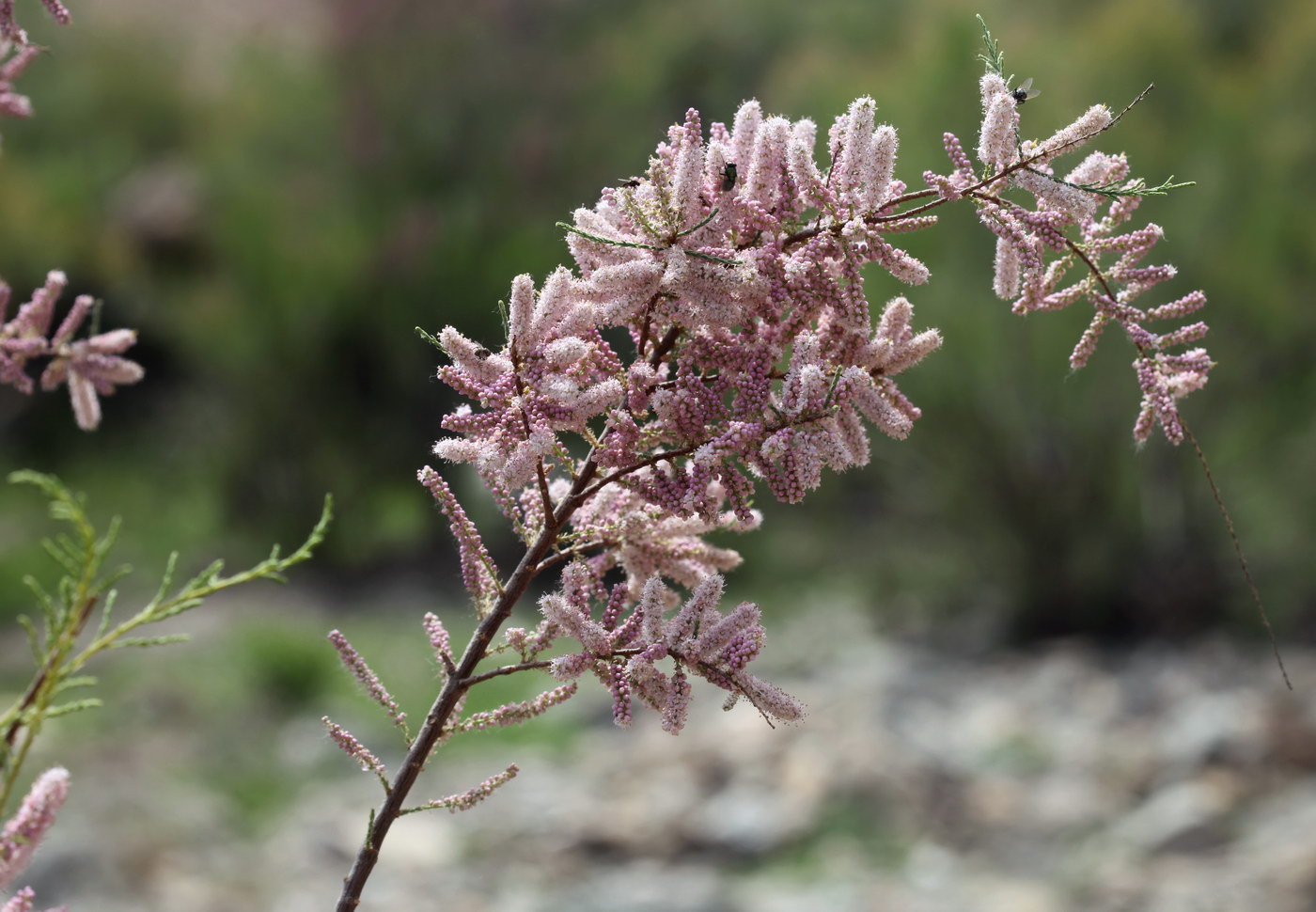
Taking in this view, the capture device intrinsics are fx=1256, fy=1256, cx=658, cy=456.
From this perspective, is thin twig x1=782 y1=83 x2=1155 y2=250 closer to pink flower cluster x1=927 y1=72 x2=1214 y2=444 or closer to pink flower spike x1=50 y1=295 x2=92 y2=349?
pink flower cluster x1=927 y1=72 x2=1214 y2=444

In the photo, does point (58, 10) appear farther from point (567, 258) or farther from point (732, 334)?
point (567, 258)

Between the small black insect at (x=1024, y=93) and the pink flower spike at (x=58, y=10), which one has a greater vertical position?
the pink flower spike at (x=58, y=10)

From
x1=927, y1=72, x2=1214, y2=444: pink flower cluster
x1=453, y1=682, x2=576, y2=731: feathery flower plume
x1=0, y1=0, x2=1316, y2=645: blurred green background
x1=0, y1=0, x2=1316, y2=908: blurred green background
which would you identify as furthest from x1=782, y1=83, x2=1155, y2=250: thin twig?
x1=0, y1=0, x2=1316, y2=645: blurred green background

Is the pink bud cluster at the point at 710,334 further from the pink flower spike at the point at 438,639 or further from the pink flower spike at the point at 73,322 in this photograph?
the pink flower spike at the point at 73,322

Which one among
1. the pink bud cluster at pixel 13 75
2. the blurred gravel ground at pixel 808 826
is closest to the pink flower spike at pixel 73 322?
the pink bud cluster at pixel 13 75

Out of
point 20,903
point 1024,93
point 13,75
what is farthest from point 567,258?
point 20,903

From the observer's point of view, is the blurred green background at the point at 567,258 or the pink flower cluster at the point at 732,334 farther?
the blurred green background at the point at 567,258

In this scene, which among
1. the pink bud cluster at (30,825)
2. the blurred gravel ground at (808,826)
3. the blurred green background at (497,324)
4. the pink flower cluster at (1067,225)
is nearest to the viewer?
the pink bud cluster at (30,825)
